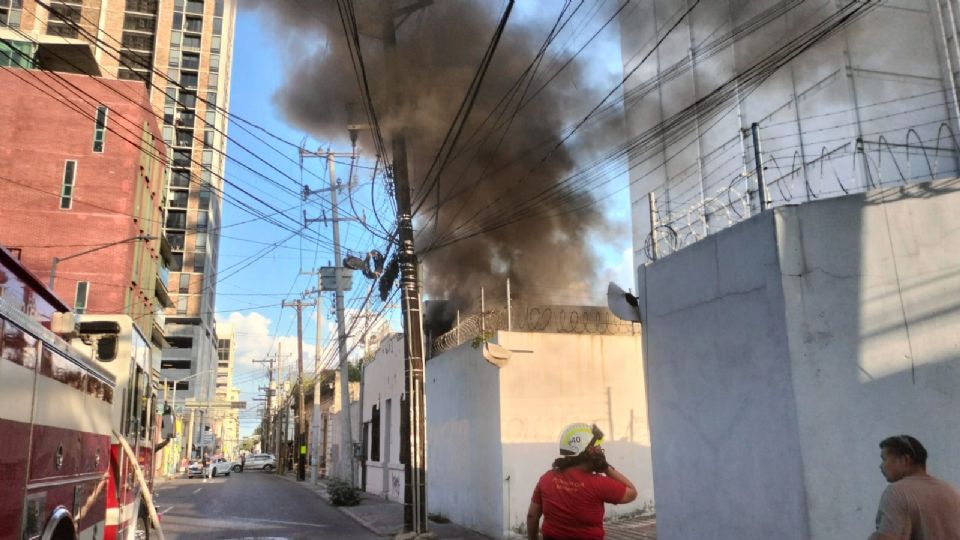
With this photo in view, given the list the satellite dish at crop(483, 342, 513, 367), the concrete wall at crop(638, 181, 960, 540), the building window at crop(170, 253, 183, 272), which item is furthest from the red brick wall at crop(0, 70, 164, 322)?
the building window at crop(170, 253, 183, 272)

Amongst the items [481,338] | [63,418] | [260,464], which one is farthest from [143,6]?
[63,418]

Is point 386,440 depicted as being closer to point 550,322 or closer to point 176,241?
point 550,322

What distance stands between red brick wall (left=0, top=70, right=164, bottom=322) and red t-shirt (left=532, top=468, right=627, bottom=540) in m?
30.1

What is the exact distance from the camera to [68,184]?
31078 mm

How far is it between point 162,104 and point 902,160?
235 ft

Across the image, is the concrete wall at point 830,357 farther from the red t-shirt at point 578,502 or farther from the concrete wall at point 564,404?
the concrete wall at point 564,404

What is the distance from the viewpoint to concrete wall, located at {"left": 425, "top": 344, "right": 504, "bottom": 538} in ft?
33.1

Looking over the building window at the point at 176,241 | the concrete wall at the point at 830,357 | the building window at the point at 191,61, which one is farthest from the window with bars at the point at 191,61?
the concrete wall at the point at 830,357

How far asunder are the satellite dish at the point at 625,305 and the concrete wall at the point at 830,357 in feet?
4.92

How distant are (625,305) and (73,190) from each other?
101ft

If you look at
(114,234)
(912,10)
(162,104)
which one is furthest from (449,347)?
(162,104)

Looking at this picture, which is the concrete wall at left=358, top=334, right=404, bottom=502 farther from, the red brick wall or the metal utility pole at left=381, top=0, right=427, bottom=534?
the red brick wall

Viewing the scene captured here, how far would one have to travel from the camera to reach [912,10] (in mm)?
9195

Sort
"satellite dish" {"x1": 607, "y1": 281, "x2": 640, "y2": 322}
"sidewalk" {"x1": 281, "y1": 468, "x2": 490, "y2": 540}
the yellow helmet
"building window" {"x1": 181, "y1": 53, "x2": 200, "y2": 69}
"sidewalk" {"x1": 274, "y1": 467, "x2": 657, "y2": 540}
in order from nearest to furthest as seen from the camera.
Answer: the yellow helmet < "satellite dish" {"x1": 607, "y1": 281, "x2": 640, "y2": 322} < "sidewalk" {"x1": 274, "y1": 467, "x2": 657, "y2": 540} < "sidewalk" {"x1": 281, "y1": 468, "x2": 490, "y2": 540} < "building window" {"x1": 181, "y1": 53, "x2": 200, "y2": 69}
